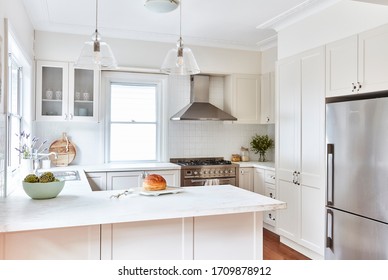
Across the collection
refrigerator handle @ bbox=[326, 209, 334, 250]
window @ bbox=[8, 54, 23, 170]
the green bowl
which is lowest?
refrigerator handle @ bbox=[326, 209, 334, 250]

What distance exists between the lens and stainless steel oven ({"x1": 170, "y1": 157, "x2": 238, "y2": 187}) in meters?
4.21

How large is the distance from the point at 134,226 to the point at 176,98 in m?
3.05

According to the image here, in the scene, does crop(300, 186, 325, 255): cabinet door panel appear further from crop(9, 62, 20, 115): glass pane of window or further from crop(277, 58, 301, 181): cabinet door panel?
crop(9, 62, 20, 115): glass pane of window

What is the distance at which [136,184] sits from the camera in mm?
4004

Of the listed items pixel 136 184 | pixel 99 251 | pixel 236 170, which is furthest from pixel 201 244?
pixel 236 170

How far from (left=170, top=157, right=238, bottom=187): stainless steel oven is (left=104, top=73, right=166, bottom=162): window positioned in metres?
0.53

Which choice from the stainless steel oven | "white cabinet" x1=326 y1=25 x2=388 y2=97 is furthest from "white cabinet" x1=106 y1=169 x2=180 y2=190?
"white cabinet" x1=326 y1=25 x2=388 y2=97

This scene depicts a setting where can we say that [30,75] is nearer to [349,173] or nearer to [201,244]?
[201,244]

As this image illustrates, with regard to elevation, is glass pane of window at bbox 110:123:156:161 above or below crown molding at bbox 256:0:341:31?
below

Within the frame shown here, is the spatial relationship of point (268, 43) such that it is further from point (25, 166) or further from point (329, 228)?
point (25, 166)

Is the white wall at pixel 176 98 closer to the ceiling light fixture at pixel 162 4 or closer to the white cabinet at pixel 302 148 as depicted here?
the white cabinet at pixel 302 148

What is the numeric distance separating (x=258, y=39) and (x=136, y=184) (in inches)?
98.0

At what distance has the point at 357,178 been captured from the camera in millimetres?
2689

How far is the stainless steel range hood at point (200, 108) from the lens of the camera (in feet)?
14.4
